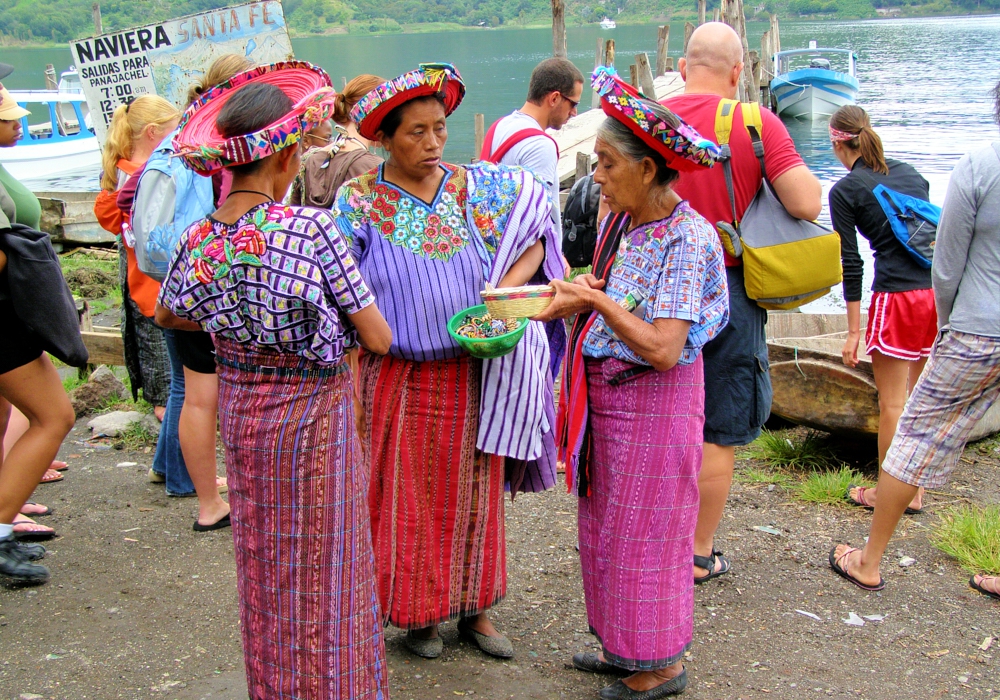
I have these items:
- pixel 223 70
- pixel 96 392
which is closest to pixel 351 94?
pixel 223 70

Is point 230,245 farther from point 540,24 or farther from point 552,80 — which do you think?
point 540,24

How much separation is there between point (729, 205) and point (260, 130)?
1.92 m

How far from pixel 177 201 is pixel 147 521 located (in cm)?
162

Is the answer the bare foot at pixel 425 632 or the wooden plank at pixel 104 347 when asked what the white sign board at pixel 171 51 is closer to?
the wooden plank at pixel 104 347

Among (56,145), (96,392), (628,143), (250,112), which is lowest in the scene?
(96,392)

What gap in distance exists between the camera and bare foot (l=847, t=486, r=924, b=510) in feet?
14.8

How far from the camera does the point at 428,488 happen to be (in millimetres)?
3133

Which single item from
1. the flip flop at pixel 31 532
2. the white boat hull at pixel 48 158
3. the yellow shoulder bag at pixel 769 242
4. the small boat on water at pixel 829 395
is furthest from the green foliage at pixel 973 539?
the white boat hull at pixel 48 158

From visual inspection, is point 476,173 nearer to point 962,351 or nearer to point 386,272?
point 386,272

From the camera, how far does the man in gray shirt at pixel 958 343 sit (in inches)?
129

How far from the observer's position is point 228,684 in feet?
10.3

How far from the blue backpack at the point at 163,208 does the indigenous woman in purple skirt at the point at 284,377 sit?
1.29m

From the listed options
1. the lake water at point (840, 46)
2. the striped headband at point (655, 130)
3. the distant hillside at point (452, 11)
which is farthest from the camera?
the distant hillside at point (452, 11)

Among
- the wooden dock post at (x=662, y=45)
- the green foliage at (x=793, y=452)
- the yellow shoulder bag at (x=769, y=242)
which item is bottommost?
the green foliage at (x=793, y=452)
